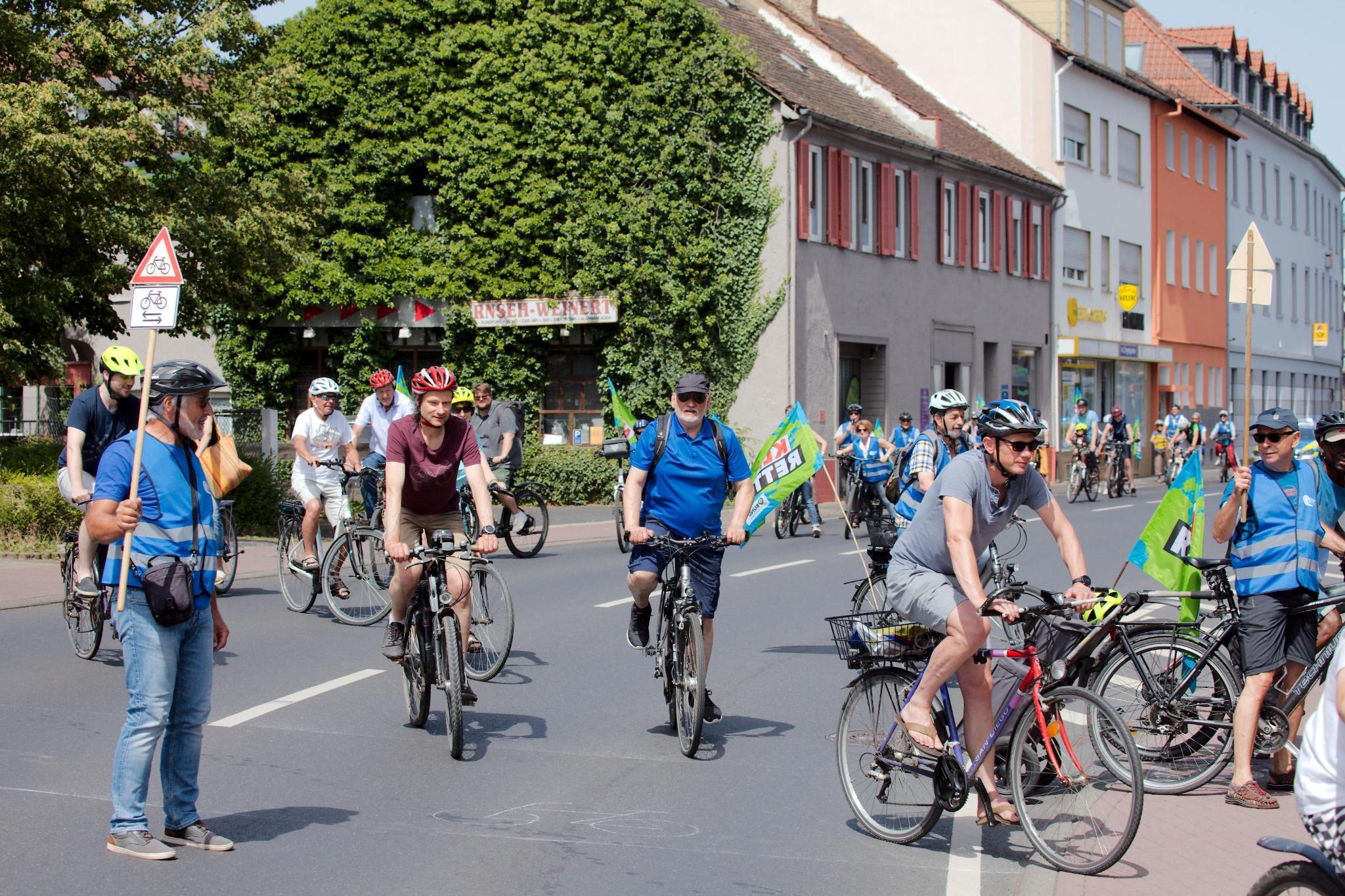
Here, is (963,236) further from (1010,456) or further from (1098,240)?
(1010,456)

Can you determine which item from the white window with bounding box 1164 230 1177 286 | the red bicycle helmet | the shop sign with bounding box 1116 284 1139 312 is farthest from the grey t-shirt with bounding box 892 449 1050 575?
the white window with bounding box 1164 230 1177 286

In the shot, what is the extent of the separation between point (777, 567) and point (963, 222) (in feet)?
75.2

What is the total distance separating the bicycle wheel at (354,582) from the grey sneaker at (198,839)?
6008 mm

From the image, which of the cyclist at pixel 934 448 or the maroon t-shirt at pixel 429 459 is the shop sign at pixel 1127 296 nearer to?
the cyclist at pixel 934 448

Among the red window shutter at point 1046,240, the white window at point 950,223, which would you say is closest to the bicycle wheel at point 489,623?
the white window at point 950,223

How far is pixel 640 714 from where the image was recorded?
8.67m

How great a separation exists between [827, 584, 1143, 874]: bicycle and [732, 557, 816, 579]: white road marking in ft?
31.1

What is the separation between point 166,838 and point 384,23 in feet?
91.1

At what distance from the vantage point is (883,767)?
20.3 feet

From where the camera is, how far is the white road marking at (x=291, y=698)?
832 cm

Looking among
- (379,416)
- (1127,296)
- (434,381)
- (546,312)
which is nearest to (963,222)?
(1127,296)

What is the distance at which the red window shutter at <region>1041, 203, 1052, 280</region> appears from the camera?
42.3 metres

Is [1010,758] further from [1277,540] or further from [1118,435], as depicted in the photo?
[1118,435]

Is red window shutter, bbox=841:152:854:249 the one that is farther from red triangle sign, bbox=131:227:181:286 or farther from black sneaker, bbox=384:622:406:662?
black sneaker, bbox=384:622:406:662
